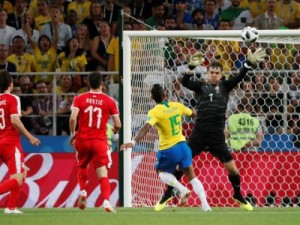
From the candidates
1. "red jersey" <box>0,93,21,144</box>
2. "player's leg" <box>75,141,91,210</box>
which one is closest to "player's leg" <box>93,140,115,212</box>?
"player's leg" <box>75,141,91,210</box>

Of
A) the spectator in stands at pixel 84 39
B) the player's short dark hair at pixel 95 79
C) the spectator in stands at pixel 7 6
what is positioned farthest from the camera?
the spectator in stands at pixel 7 6

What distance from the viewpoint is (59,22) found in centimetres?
2262

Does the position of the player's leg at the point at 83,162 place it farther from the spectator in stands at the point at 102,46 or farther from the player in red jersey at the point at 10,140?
the spectator in stands at the point at 102,46

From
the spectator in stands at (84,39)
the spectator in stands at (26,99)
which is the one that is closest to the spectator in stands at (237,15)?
the spectator in stands at (84,39)

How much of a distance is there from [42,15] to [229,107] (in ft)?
18.3

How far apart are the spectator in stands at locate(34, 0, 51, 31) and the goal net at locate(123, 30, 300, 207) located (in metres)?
4.51

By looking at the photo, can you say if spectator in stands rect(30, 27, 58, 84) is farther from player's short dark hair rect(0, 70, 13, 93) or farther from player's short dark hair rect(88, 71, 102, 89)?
player's short dark hair rect(0, 70, 13, 93)

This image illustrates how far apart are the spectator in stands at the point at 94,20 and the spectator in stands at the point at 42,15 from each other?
0.76 m

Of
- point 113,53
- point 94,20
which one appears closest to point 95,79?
point 113,53

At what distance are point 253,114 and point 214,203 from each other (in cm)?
153

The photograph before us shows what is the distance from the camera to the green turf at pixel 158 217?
42.8 feet

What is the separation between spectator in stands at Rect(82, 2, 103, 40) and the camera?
22500 millimetres

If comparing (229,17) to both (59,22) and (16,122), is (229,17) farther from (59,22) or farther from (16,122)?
(16,122)

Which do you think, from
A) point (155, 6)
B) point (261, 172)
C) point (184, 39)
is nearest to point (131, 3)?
point (155, 6)
